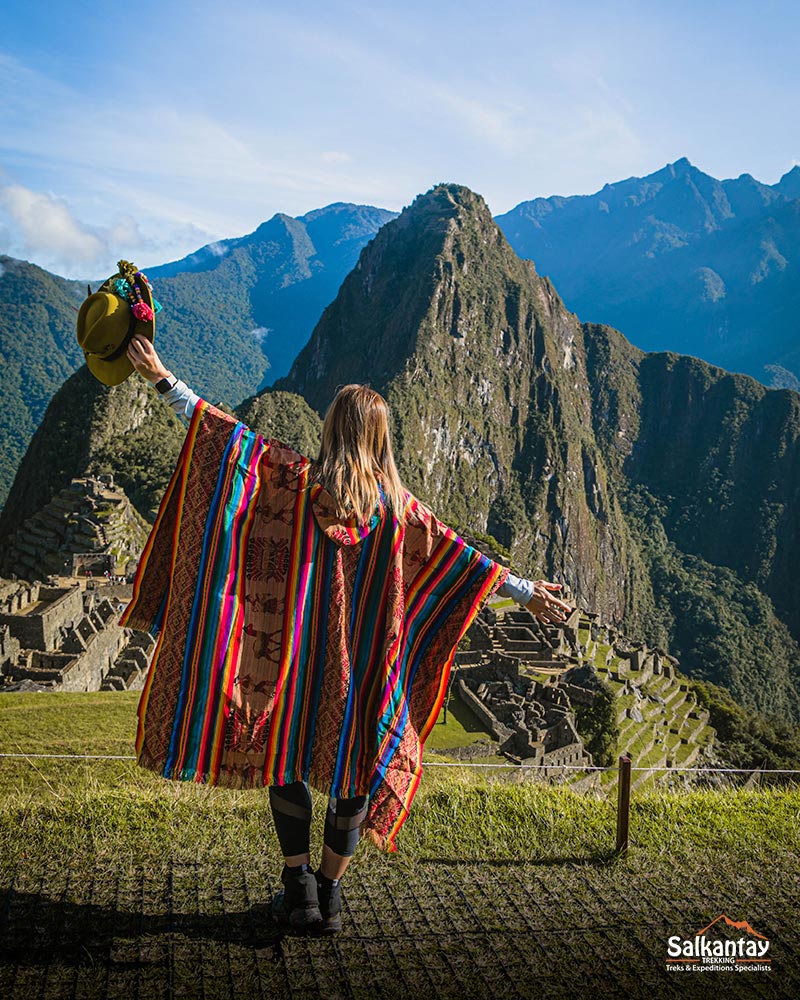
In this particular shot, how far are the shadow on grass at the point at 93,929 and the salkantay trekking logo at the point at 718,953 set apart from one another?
1367 mm

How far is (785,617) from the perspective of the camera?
4754 inches

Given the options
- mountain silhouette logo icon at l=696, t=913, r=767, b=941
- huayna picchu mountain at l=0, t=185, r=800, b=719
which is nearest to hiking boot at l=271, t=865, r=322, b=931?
mountain silhouette logo icon at l=696, t=913, r=767, b=941

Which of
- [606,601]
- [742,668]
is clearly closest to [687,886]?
[742,668]

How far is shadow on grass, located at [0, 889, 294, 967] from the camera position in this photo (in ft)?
8.68

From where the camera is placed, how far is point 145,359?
2.83 metres

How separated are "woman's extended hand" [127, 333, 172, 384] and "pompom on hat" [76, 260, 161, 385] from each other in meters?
0.03

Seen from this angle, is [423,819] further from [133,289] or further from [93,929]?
[133,289]

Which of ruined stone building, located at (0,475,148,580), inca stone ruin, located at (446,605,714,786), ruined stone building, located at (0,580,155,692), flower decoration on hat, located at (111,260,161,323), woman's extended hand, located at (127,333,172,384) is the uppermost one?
flower decoration on hat, located at (111,260,161,323)

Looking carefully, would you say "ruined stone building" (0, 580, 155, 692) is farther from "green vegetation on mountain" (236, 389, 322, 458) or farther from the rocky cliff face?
the rocky cliff face

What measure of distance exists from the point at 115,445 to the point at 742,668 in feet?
218

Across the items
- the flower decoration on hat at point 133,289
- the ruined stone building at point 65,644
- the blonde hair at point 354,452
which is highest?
the flower decoration on hat at point 133,289

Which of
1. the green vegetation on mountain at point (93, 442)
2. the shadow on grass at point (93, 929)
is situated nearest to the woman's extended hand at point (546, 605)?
the shadow on grass at point (93, 929)

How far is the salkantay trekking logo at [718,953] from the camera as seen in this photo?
9.37 ft

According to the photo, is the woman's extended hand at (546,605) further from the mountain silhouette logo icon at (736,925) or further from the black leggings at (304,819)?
the mountain silhouette logo icon at (736,925)
